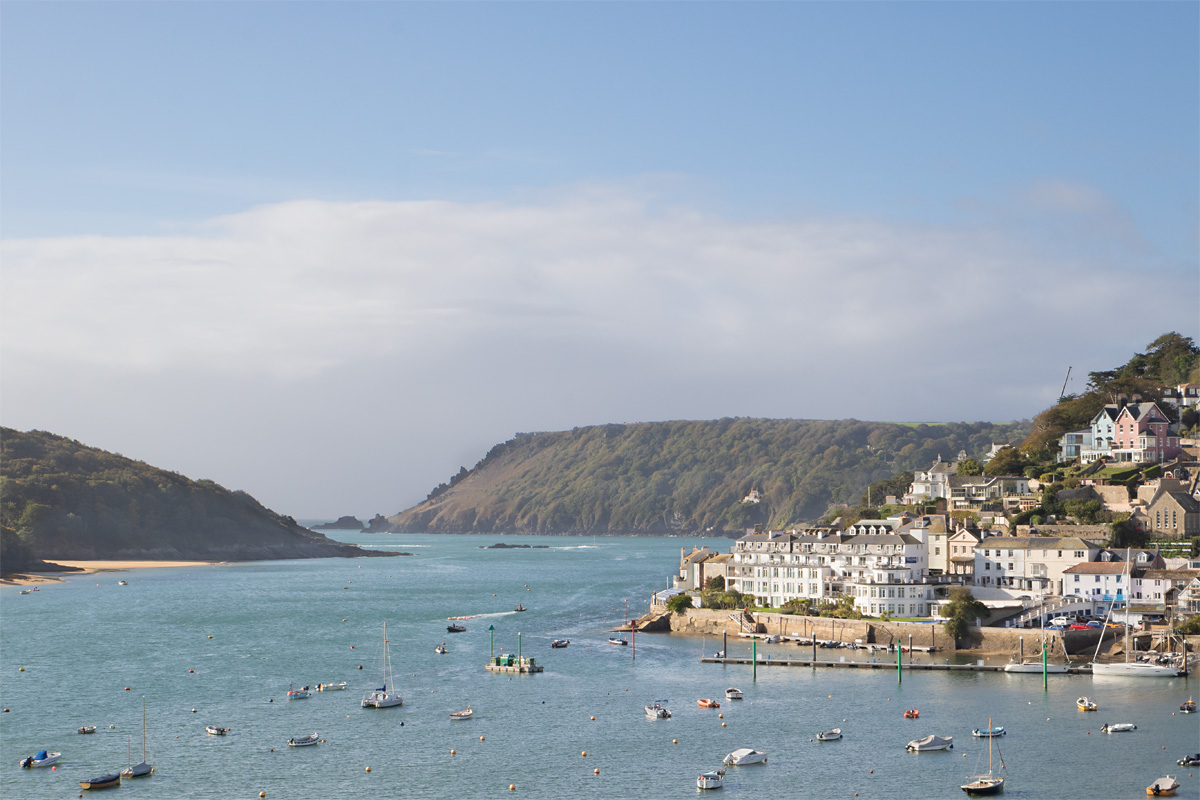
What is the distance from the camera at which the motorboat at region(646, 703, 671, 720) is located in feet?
188

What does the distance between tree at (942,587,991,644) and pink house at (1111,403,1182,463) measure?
33092 mm

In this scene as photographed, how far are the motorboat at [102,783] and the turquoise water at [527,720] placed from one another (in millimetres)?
513

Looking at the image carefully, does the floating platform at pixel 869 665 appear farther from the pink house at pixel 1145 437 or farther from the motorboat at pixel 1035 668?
the pink house at pixel 1145 437

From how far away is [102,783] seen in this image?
4541cm

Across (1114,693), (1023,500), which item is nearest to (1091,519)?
(1023,500)

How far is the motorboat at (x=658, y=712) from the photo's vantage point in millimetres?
57156

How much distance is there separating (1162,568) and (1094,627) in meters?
9.26

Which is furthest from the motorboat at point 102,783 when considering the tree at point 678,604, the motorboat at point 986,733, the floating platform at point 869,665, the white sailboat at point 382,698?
the tree at point 678,604

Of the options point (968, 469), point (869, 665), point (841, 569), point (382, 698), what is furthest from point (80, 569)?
point (869, 665)

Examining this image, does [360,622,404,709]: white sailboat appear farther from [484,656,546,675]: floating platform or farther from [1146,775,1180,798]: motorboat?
[1146,775,1180,798]: motorboat

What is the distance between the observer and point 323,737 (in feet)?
177

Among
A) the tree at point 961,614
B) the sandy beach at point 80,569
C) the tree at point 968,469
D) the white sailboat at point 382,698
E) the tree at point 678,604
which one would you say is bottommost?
the sandy beach at point 80,569

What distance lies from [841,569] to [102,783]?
5530 cm

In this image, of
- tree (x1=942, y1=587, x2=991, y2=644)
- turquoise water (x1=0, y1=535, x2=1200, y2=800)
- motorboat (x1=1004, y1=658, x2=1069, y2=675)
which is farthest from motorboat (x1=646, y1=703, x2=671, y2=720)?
tree (x1=942, y1=587, x2=991, y2=644)
